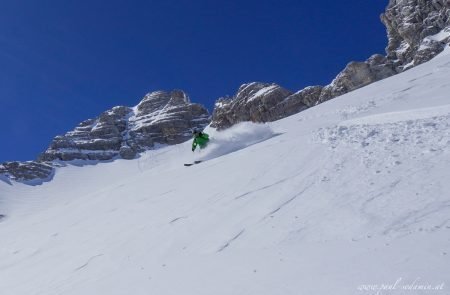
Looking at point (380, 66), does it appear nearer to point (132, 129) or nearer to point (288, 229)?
point (132, 129)

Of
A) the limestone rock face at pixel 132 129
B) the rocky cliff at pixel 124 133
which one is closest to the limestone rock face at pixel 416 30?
the rocky cliff at pixel 124 133

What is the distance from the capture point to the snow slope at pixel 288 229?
5.84m

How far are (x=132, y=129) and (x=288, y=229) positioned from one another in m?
119

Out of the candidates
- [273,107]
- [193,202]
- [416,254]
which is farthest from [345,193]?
[273,107]

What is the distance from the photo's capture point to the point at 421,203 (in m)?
7.01

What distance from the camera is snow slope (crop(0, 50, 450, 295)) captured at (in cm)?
584

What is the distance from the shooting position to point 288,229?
25.4 feet

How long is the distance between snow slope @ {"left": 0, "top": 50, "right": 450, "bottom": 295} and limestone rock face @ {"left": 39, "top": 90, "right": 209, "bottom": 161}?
97.3 meters

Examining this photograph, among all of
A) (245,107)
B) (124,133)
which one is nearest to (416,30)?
(245,107)

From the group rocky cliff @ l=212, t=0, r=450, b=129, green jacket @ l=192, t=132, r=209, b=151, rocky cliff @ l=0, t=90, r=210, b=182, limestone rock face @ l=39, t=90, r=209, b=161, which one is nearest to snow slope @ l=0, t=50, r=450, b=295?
green jacket @ l=192, t=132, r=209, b=151

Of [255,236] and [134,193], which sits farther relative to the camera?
[134,193]

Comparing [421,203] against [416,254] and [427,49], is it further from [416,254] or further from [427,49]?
[427,49]

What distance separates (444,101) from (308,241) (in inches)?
396

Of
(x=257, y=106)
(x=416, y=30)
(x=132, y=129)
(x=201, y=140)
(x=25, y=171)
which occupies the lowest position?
(x=201, y=140)
